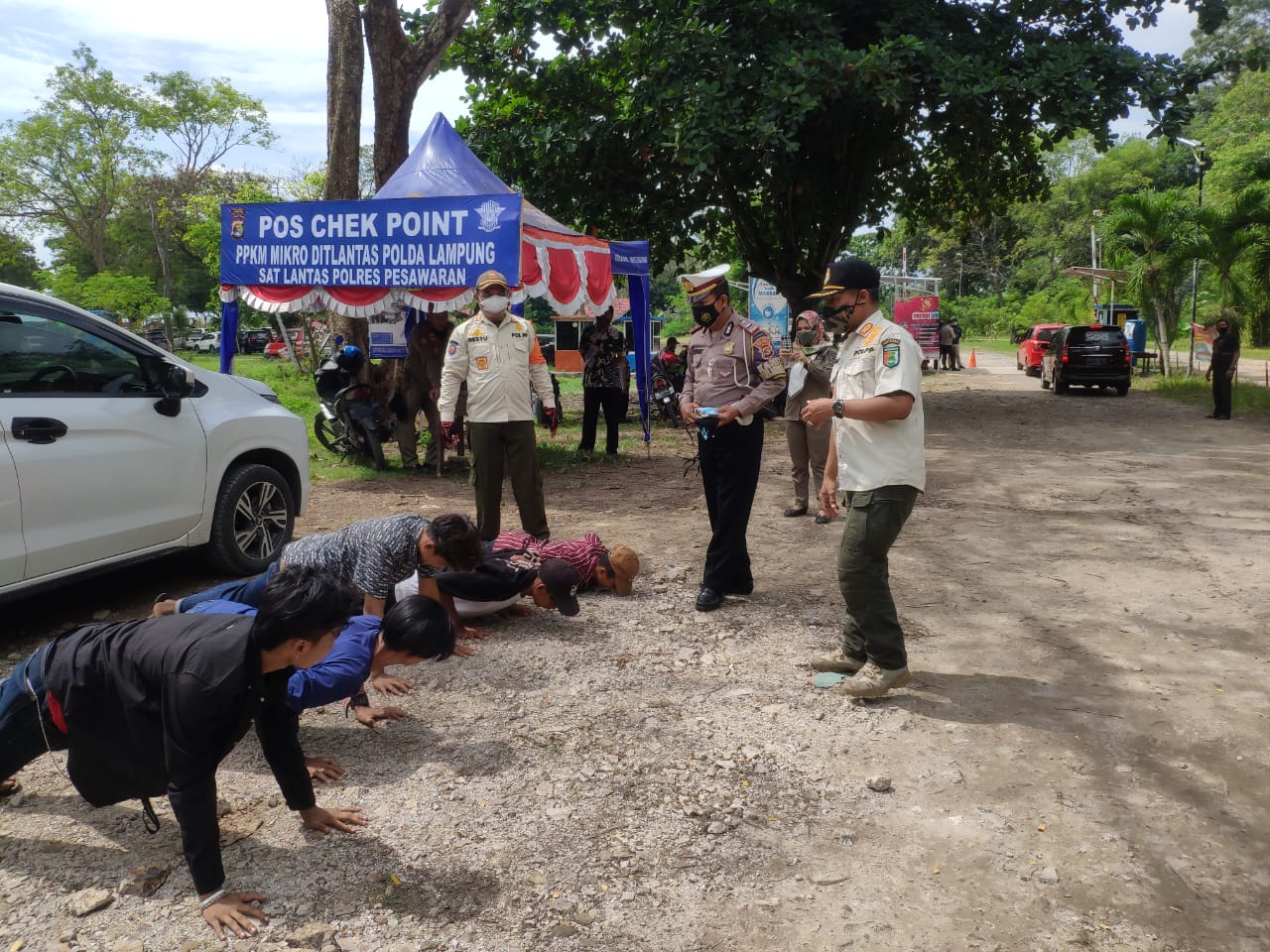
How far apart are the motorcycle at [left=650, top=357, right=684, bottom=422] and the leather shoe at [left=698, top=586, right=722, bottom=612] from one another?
33.4ft

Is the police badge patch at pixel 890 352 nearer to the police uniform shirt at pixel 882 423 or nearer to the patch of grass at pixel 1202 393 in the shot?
the police uniform shirt at pixel 882 423

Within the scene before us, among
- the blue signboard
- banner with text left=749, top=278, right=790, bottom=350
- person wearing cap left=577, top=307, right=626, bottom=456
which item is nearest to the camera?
the blue signboard

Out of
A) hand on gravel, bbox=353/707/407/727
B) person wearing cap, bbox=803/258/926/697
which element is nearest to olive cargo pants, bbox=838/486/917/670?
person wearing cap, bbox=803/258/926/697

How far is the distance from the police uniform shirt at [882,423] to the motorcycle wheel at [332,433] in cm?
812

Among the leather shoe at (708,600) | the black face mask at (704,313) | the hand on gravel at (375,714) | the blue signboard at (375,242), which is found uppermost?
the blue signboard at (375,242)

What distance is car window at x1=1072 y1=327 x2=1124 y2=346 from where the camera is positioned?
2073cm

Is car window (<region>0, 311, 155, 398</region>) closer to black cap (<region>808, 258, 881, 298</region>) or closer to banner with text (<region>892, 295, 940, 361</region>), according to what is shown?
black cap (<region>808, 258, 881, 298</region>)

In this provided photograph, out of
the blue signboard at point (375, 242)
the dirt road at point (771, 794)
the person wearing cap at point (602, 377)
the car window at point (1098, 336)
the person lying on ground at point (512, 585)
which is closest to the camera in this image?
the dirt road at point (771, 794)

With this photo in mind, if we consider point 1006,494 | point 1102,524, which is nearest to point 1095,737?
point 1102,524

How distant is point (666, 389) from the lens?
15.9 m

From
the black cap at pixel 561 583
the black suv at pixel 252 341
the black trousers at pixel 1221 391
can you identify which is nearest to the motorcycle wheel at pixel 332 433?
the black cap at pixel 561 583

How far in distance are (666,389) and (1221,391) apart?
8726 mm

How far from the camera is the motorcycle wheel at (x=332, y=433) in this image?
11148 millimetres

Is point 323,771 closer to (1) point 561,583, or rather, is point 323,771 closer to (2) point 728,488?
(1) point 561,583
